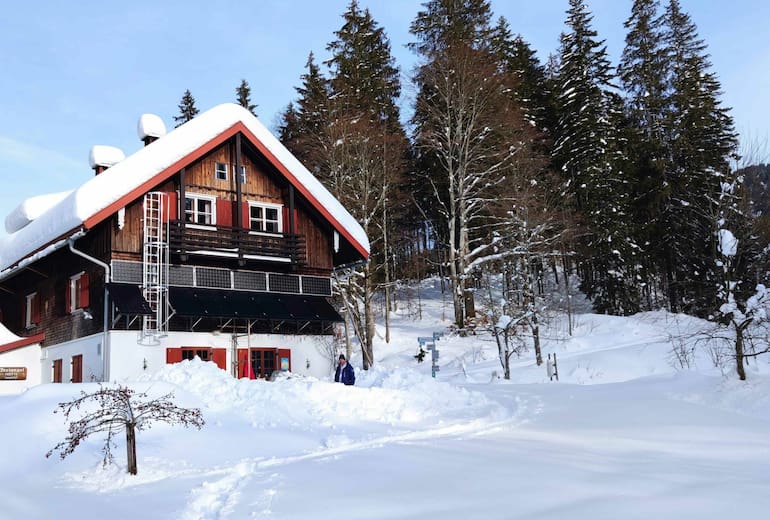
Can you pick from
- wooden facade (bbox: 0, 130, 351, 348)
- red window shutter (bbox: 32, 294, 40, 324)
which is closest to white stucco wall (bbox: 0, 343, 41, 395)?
wooden facade (bbox: 0, 130, 351, 348)

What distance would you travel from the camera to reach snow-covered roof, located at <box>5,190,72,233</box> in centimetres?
2858

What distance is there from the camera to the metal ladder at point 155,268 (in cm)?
2059

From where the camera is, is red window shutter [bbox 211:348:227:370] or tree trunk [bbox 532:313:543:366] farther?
tree trunk [bbox 532:313:543:366]

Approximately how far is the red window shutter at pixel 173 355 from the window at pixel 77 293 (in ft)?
10.5

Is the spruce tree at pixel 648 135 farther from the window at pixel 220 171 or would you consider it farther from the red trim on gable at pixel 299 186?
the window at pixel 220 171

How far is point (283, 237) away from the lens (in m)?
23.8

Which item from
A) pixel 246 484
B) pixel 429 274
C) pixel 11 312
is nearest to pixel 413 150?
pixel 429 274

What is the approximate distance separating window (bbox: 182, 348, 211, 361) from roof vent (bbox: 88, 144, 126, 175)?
11409 mm

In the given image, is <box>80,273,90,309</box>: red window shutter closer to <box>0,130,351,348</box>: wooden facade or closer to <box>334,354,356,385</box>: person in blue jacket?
<box>0,130,351,348</box>: wooden facade

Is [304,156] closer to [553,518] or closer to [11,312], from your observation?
[11,312]

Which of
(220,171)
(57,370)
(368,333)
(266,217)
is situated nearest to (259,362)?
(266,217)

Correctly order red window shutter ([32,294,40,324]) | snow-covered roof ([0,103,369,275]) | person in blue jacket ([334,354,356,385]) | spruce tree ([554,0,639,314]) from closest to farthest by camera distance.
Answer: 1. person in blue jacket ([334,354,356,385])
2. snow-covered roof ([0,103,369,275])
3. red window shutter ([32,294,40,324])
4. spruce tree ([554,0,639,314])

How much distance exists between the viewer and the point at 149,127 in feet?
88.6

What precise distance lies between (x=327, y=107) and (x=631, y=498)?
3076cm
